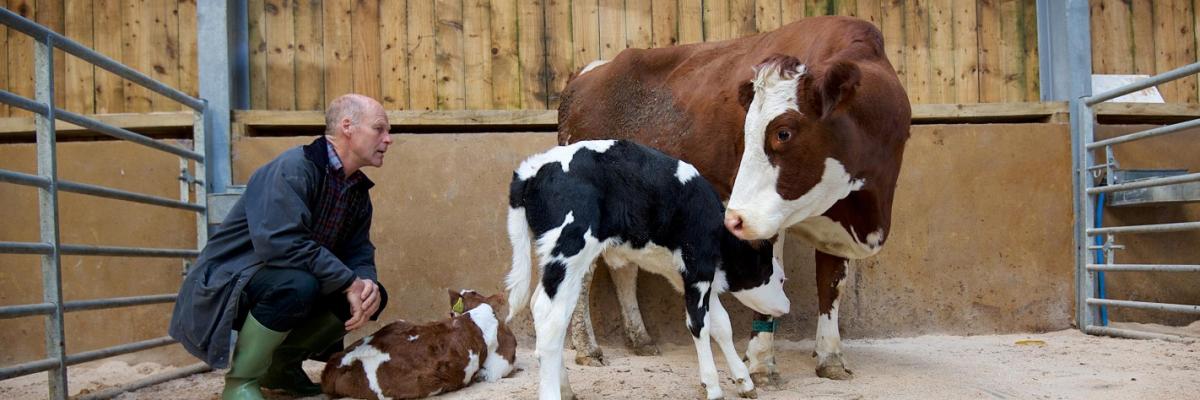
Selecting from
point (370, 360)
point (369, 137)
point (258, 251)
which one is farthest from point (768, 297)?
point (258, 251)

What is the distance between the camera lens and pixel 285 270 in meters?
3.69

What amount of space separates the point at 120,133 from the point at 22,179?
0.91m

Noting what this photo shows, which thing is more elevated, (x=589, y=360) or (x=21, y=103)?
(x=21, y=103)

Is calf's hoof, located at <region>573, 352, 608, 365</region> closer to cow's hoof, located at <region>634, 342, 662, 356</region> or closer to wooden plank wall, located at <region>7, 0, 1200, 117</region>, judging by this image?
cow's hoof, located at <region>634, 342, 662, 356</region>

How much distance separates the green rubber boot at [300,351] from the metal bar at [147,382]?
70cm

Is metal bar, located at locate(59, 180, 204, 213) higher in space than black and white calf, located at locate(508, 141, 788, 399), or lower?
higher

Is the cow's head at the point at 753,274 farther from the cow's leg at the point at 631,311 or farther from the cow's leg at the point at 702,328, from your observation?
the cow's leg at the point at 631,311

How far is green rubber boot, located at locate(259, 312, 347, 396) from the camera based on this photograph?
4.05 metres

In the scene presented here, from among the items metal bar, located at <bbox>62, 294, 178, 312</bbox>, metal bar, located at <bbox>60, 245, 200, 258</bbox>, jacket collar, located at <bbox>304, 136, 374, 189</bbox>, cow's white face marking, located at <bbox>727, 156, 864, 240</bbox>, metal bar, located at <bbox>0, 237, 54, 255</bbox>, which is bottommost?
metal bar, located at <bbox>62, 294, 178, 312</bbox>

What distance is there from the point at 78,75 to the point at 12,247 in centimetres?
319

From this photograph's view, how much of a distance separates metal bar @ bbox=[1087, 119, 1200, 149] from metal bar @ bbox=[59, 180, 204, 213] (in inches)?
216

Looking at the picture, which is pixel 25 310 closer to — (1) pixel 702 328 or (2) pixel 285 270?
(2) pixel 285 270

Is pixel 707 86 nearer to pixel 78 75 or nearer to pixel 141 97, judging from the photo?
pixel 141 97

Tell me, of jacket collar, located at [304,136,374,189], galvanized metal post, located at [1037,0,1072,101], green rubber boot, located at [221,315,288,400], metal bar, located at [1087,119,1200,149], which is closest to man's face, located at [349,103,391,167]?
jacket collar, located at [304,136,374,189]
